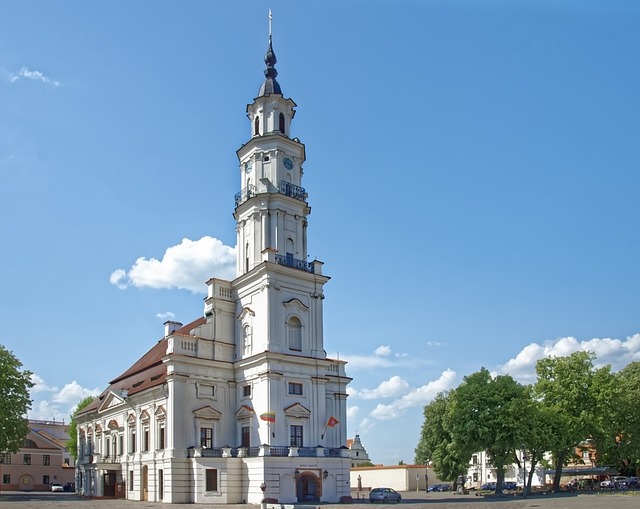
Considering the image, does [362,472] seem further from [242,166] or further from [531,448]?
[242,166]

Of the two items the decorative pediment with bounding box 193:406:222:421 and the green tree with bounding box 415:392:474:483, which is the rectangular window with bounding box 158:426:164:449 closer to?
the decorative pediment with bounding box 193:406:222:421

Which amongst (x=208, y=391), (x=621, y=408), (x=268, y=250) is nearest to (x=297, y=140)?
(x=268, y=250)

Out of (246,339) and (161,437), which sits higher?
(246,339)

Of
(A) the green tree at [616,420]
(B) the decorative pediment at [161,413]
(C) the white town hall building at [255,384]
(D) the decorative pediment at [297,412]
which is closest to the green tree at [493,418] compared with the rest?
(A) the green tree at [616,420]

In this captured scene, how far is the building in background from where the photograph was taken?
8438cm

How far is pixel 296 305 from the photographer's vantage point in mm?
51125

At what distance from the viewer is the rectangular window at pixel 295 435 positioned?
48.1 meters

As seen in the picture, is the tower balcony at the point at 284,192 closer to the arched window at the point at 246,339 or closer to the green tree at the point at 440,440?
the arched window at the point at 246,339

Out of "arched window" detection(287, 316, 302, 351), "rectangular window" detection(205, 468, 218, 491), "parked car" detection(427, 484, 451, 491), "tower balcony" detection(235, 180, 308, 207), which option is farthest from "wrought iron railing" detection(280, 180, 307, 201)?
"parked car" detection(427, 484, 451, 491)

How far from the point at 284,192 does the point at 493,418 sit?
23.8 m

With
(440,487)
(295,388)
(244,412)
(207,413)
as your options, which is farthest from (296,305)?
(440,487)

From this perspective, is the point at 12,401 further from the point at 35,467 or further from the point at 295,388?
the point at 35,467

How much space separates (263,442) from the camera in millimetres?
46531

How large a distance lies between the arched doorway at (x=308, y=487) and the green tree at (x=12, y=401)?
2615 centimetres
